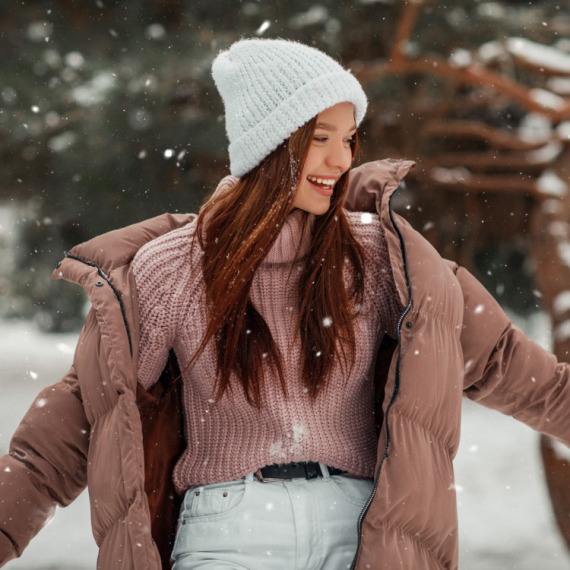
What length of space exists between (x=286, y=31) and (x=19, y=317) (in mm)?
2754

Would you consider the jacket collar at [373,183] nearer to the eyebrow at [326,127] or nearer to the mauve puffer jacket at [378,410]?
the mauve puffer jacket at [378,410]

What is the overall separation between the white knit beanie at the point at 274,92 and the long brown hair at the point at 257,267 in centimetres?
3

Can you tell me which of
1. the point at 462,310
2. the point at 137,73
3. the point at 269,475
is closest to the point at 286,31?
the point at 137,73

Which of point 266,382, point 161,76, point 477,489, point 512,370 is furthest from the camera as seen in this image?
point 477,489

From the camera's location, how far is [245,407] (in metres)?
1.39

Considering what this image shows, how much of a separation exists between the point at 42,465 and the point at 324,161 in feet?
2.87

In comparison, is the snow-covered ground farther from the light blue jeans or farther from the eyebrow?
the eyebrow

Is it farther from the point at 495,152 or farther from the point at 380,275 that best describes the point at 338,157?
the point at 495,152

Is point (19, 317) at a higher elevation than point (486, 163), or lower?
lower

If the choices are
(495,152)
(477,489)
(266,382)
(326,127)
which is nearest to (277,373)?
(266,382)

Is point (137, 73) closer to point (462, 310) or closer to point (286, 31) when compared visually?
point (286, 31)

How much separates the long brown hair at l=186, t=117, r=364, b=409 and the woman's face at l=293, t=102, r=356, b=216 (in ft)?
0.10

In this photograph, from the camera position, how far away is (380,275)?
4.83 ft

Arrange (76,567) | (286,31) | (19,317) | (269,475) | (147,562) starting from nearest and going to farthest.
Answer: (147,562)
(269,475)
(76,567)
(286,31)
(19,317)
